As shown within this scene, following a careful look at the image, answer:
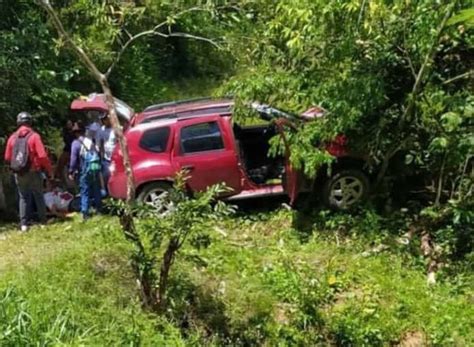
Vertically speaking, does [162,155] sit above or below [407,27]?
below

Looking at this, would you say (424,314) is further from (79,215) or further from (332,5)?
(79,215)

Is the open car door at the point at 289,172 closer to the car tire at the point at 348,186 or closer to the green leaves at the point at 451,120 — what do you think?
the car tire at the point at 348,186

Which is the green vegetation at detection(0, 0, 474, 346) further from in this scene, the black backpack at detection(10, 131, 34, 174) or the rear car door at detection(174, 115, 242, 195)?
→ the black backpack at detection(10, 131, 34, 174)

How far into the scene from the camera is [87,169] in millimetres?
10938

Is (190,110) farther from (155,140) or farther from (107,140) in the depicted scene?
(107,140)

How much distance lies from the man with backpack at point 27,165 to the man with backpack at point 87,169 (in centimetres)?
50

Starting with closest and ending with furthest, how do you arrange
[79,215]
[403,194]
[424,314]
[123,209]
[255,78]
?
[123,209] < [424,314] < [255,78] < [403,194] < [79,215]

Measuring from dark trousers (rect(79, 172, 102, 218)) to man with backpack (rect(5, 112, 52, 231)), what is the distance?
483mm

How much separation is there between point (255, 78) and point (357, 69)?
1.19m

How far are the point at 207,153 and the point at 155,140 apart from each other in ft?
2.35

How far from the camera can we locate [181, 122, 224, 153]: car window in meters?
10.5

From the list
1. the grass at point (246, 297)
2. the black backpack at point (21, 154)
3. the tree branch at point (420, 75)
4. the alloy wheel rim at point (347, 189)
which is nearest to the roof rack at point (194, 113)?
the black backpack at point (21, 154)

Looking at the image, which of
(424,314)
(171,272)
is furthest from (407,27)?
(171,272)

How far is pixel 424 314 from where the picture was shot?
8.00 metres
